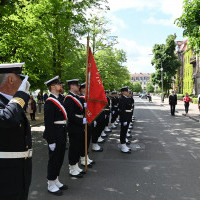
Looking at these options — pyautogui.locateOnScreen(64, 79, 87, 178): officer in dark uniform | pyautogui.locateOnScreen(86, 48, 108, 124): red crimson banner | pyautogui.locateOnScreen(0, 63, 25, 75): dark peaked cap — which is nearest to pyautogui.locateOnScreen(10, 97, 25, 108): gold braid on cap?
pyautogui.locateOnScreen(0, 63, 25, 75): dark peaked cap

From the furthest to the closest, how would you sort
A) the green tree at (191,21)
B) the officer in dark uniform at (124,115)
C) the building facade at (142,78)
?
the building facade at (142,78) < the green tree at (191,21) < the officer in dark uniform at (124,115)

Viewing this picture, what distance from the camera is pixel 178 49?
67.9 meters

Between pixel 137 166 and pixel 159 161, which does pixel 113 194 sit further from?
pixel 159 161

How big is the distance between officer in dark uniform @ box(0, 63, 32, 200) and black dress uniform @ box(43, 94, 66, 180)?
1.94 metres

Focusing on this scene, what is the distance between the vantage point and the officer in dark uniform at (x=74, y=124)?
16.7 ft

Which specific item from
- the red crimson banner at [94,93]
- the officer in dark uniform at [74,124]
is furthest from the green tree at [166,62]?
the officer in dark uniform at [74,124]

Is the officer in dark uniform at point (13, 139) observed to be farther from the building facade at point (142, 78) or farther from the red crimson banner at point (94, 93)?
the building facade at point (142, 78)

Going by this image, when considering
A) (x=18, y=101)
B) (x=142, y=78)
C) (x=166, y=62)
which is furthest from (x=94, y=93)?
(x=142, y=78)

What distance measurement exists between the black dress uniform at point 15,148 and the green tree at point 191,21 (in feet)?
47.6

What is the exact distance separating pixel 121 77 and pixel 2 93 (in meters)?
31.8

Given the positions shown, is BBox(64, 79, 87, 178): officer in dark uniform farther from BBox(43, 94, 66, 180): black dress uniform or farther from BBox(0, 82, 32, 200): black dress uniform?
BBox(0, 82, 32, 200): black dress uniform

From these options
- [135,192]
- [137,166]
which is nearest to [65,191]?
[135,192]

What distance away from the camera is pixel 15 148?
7.06ft

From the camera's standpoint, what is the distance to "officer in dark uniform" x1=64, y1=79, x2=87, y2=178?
509 centimetres
